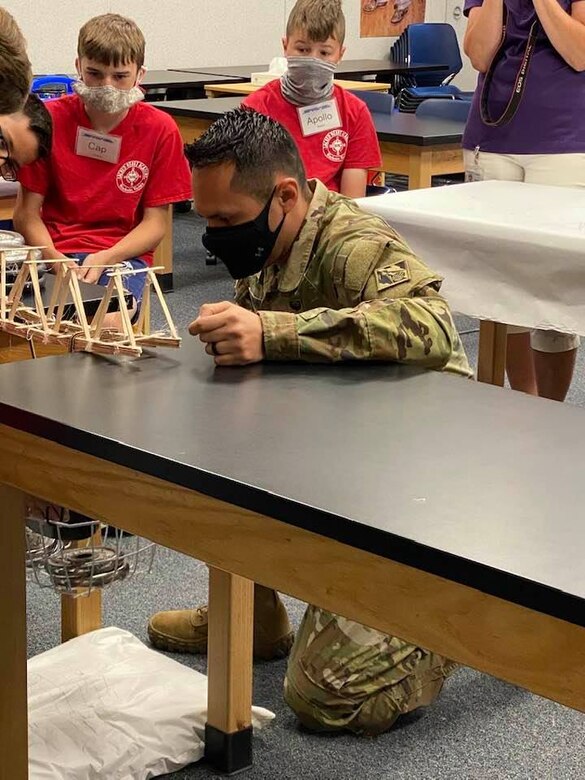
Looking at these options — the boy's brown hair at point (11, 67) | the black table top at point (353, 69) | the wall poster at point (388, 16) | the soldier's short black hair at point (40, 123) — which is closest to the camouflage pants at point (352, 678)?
the boy's brown hair at point (11, 67)

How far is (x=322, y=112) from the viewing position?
358cm

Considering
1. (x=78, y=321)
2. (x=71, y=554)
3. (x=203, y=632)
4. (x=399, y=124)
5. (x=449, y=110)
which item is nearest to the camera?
(x=78, y=321)

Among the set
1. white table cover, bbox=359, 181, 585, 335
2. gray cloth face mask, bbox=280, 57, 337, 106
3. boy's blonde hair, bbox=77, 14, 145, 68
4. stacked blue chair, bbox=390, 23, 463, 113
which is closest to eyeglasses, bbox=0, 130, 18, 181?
boy's blonde hair, bbox=77, 14, 145, 68

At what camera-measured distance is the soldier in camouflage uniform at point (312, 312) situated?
1511 millimetres

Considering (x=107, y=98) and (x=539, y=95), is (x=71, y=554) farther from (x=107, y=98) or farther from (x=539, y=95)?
(x=539, y=95)

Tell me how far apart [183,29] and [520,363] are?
5.19 metres

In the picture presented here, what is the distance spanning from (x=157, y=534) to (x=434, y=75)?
7.21m

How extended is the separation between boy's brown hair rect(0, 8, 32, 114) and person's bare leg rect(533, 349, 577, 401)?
5.84 feet

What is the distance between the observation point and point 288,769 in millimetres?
1844

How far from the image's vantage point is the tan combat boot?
2.17 m

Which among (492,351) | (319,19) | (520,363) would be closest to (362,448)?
(492,351)

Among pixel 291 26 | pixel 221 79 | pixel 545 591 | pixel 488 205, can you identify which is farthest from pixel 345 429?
pixel 221 79

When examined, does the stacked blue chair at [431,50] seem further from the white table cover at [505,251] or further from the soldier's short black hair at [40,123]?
the white table cover at [505,251]

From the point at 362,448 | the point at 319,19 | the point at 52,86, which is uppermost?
the point at 319,19
